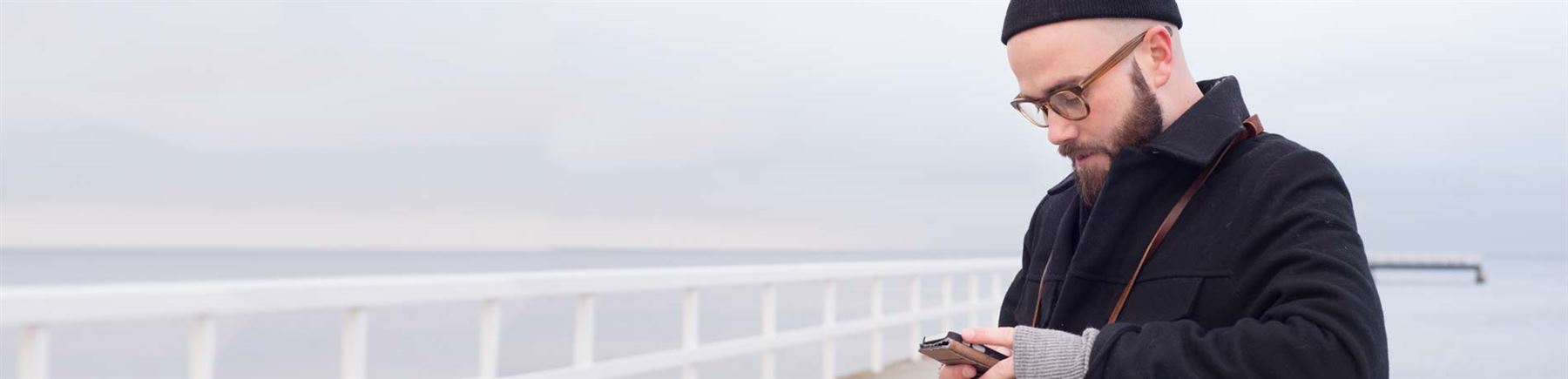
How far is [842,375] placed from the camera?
29.2 ft

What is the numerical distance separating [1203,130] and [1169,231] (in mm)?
Result: 153

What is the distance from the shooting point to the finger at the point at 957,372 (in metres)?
1.89

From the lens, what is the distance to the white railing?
8.98 ft

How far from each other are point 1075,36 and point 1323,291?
52 cm

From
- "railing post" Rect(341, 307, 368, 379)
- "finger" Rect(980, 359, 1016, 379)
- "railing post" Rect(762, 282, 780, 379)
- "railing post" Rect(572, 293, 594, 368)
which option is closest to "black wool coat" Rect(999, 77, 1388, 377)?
"finger" Rect(980, 359, 1016, 379)

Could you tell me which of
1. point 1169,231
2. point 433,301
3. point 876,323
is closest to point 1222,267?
point 1169,231

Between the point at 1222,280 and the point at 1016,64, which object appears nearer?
the point at 1222,280

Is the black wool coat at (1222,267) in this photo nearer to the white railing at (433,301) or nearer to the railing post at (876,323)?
the white railing at (433,301)

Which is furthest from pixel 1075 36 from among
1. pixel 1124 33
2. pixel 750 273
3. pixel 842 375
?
pixel 842 375

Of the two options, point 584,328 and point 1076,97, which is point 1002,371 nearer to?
point 1076,97

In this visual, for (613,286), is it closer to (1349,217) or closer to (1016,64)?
(1016,64)

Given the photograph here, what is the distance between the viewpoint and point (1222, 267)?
1.75 m

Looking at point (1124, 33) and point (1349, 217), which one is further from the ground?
point (1124, 33)

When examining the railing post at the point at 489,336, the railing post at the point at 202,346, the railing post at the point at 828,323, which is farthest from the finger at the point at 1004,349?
the railing post at the point at 828,323
